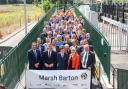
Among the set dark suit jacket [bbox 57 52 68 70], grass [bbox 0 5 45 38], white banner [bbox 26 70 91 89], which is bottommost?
grass [bbox 0 5 45 38]

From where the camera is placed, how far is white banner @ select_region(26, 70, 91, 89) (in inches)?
524

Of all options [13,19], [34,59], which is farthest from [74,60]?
[13,19]

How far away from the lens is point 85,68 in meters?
13.6

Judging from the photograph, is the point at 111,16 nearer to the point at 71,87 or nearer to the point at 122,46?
the point at 122,46

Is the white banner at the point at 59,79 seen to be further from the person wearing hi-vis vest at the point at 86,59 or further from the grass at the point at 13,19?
the grass at the point at 13,19

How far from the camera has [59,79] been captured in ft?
43.7

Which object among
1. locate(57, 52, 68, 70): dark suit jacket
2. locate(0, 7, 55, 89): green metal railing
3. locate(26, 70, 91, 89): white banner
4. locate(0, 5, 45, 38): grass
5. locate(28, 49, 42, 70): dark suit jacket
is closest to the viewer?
locate(0, 7, 55, 89): green metal railing

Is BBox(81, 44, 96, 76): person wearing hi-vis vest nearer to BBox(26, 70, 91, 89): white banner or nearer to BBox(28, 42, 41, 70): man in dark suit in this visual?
BBox(26, 70, 91, 89): white banner

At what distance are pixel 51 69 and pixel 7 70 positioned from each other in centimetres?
163

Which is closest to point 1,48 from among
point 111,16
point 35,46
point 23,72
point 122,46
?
point 23,72

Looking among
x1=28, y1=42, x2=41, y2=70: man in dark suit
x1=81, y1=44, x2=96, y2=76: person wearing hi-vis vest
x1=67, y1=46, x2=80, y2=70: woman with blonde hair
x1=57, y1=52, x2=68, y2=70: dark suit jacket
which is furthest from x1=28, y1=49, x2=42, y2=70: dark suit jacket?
x1=81, y1=44, x2=96, y2=76: person wearing hi-vis vest

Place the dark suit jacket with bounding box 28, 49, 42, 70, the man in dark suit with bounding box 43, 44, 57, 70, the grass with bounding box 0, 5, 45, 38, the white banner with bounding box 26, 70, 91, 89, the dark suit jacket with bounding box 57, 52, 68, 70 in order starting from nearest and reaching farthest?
the white banner with bounding box 26, 70, 91, 89, the dark suit jacket with bounding box 57, 52, 68, 70, the man in dark suit with bounding box 43, 44, 57, 70, the dark suit jacket with bounding box 28, 49, 42, 70, the grass with bounding box 0, 5, 45, 38

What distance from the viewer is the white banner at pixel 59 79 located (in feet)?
43.7

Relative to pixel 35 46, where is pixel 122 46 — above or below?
below
